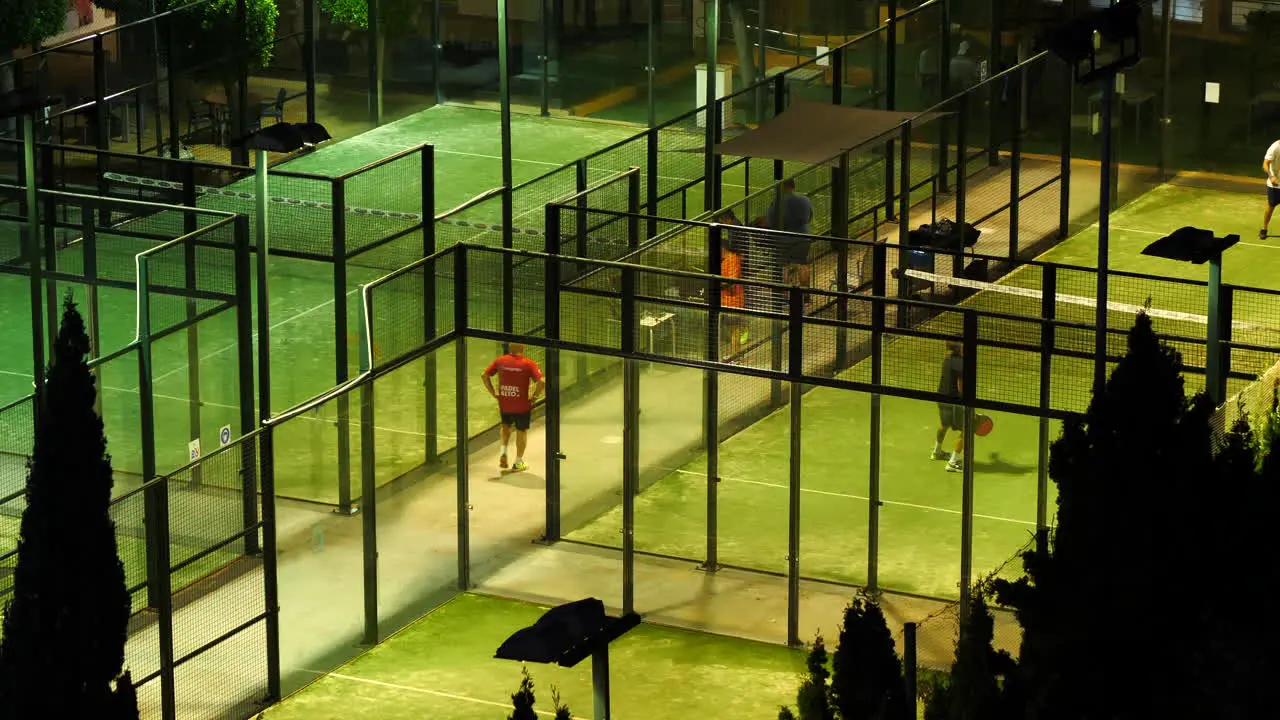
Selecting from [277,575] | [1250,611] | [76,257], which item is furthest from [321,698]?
[1250,611]

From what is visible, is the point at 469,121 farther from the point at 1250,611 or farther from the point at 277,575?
the point at 1250,611

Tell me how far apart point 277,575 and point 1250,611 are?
28.7ft

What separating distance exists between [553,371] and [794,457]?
227 centimetres

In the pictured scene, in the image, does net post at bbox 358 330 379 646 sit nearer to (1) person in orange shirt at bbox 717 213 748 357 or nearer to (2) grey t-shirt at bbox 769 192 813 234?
(1) person in orange shirt at bbox 717 213 748 357

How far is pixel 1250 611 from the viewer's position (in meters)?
14.7

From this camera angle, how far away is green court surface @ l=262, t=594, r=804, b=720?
21141 millimetres

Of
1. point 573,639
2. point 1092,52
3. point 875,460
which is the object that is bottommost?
point 875,460

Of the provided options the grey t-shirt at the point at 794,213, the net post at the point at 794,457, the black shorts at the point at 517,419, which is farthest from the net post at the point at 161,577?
the grey t-shirt at the point at 794,213

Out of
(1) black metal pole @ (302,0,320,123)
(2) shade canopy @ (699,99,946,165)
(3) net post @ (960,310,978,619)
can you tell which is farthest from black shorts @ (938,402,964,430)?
(1) black metal pole @ (302,0,320,123)

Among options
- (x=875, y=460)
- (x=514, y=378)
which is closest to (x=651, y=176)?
(x=514, y=378)

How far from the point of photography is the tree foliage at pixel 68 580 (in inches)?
688

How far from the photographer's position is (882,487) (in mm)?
22562

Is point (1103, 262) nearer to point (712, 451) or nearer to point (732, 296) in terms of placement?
point (732, 296)

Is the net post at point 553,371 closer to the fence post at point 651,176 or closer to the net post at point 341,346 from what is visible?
the net post at point 341,346
